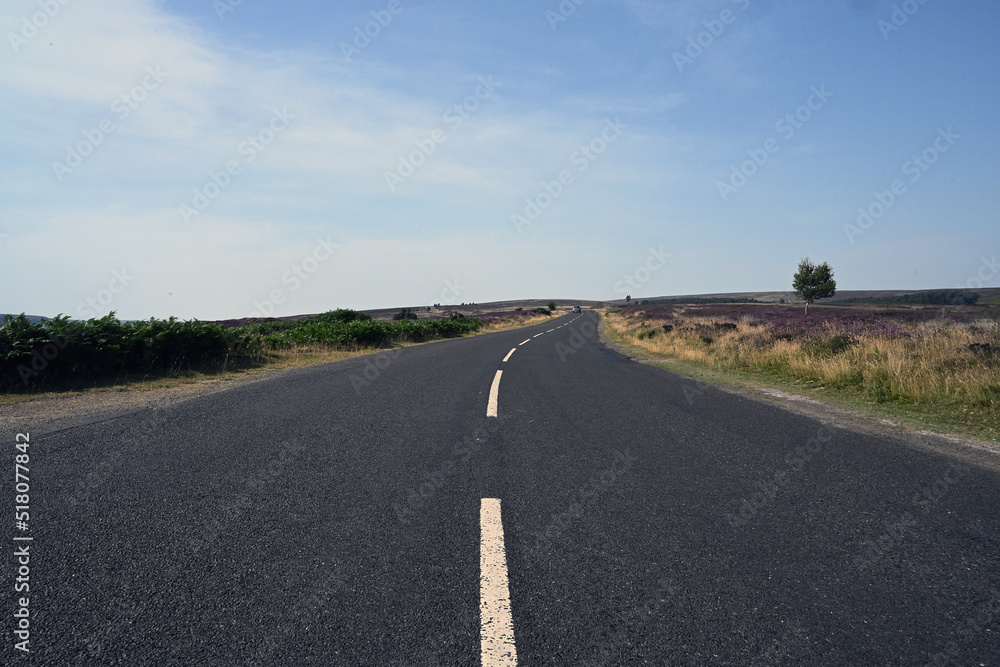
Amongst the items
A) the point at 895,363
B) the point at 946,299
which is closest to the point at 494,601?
the point at 895,363

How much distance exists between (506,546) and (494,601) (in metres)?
0.70

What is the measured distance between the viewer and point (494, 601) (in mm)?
3029

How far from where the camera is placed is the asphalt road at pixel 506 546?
107 inches

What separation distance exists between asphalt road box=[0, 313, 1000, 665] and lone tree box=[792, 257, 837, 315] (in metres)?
62.2

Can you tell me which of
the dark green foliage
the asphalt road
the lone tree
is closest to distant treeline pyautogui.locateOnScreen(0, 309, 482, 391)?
the dark green foliage

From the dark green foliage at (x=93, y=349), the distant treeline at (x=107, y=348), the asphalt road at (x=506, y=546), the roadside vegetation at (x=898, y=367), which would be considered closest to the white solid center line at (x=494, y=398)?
the asphalt road at (x=506, y=546)

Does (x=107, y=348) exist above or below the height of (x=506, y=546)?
above

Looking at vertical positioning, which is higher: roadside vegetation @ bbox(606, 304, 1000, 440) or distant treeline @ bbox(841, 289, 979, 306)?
roadside vegetation @ bbox(606, 304, 1000, 440)

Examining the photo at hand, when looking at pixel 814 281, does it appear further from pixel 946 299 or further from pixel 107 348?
pixel 107 348

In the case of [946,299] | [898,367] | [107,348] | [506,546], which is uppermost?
[107,348]

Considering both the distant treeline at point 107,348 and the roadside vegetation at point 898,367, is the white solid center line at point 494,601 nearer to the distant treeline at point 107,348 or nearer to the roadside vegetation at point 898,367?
the roadside vegetation at point 898,367

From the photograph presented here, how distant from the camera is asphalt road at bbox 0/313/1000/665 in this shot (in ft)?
8.90

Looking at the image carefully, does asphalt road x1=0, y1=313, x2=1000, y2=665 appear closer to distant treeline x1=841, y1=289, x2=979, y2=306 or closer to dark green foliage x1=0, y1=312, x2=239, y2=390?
dark green foliage x1=0, y1=312, x2=239, y2=390

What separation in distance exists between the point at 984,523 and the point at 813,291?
6534cm
